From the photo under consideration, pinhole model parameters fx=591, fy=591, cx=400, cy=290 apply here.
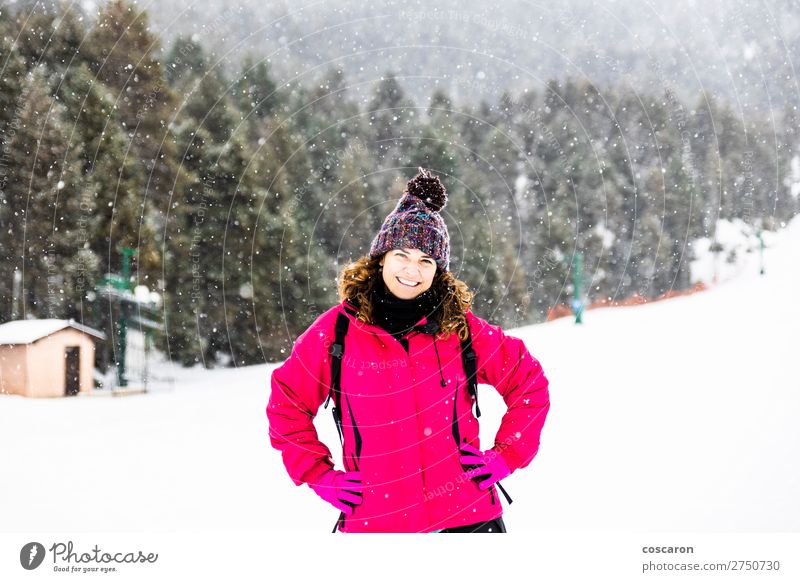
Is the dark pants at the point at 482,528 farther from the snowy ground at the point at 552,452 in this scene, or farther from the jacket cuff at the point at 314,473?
the snowy ground at the point at 552,452

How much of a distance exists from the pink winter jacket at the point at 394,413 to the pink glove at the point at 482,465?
0.08ft

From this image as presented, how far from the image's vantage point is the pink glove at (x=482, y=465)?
161 centimetres

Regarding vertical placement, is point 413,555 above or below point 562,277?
below

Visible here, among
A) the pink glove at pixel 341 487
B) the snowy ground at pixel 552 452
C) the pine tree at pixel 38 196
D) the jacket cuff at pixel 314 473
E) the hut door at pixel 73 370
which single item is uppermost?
the pine tree at pixel 38 196

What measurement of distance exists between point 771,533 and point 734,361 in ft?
6.14

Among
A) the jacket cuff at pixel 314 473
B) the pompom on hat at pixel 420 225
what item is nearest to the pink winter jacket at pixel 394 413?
the jacket cuff at pixel 314 473

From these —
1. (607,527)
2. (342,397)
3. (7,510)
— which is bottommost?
(607,527)

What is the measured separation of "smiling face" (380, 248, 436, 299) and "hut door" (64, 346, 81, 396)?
2554 millimetres

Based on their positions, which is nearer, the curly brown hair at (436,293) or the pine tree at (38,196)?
the curly brown hair at (436,293)

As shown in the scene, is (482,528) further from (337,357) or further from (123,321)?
(123,321)

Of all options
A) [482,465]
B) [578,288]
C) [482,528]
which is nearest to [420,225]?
[482,465]

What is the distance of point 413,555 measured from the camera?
2088 millimetres

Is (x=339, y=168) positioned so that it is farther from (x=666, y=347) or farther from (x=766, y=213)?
(x=766, y=213)

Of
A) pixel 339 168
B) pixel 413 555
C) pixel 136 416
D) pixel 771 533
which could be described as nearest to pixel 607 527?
pixel 771 533
